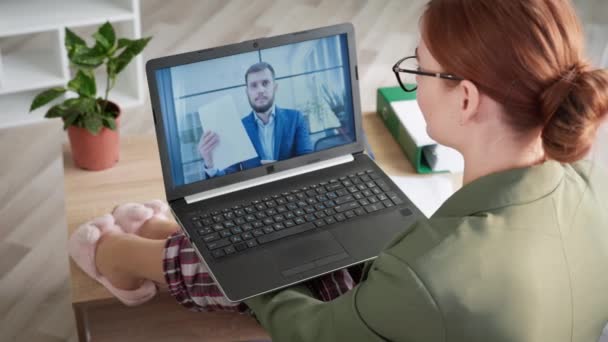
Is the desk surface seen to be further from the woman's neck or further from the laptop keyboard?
the woman's neck

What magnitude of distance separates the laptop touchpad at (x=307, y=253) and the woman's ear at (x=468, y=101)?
1.32 feet

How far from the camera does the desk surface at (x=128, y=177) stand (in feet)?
5.72

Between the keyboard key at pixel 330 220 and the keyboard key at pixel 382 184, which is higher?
the keyboard key at pixel 382 184

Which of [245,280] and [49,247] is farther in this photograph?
[49,247]

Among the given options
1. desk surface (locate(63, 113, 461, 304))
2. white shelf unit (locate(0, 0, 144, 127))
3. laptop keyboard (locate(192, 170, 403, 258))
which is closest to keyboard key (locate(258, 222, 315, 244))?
laptop keyboard (locate(192, 170, 403, 258))

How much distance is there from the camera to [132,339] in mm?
1607

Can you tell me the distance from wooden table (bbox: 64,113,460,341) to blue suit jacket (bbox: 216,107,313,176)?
0.86 feet

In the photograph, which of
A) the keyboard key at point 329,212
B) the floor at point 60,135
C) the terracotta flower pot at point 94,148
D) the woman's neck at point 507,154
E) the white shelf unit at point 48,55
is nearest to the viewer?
the woman's neck at point 507,154

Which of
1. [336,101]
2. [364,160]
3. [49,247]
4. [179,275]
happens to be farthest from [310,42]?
[49,247]

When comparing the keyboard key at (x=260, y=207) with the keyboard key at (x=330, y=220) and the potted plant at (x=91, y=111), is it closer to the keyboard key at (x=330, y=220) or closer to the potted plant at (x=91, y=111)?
the keyboard key at (x=330, y=220)

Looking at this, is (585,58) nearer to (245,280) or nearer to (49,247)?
(245,280)

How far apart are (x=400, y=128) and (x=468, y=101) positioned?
74 centimetres

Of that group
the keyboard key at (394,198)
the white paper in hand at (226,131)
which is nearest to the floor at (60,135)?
the keyboard key at (394,198)

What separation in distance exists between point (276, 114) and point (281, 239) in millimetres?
249
